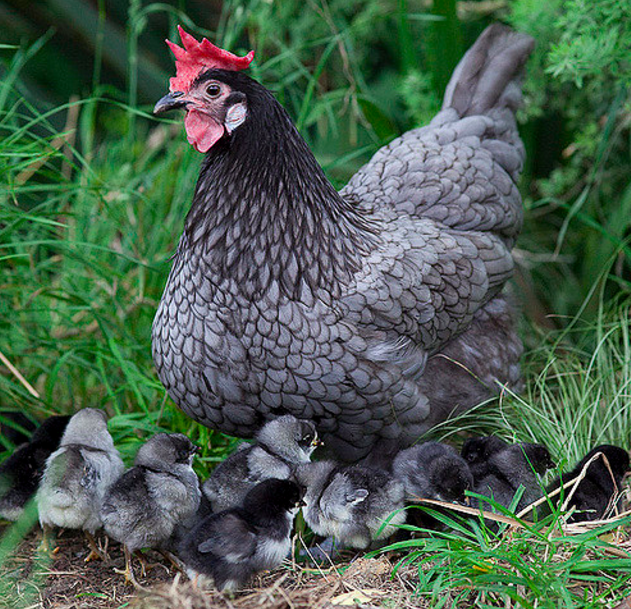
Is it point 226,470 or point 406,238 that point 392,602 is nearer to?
point 226,470

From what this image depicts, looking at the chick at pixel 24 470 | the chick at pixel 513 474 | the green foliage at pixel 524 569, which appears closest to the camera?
the green foliage at pixel 524 569

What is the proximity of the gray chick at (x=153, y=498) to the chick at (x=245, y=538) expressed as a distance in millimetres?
220

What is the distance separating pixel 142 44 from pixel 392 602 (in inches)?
198

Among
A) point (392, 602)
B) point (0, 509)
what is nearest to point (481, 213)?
point (392, 602)

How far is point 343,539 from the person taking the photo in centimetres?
288

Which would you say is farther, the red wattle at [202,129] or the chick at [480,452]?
the chick at [480,452]

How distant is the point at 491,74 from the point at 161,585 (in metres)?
2.76

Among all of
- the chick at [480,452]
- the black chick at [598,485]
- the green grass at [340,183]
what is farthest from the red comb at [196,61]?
the black chick at [598,485]

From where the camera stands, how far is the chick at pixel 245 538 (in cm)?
262

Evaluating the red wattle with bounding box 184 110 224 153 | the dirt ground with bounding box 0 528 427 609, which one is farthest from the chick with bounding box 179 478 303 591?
the red wattle with bounding box 184 110 224 153

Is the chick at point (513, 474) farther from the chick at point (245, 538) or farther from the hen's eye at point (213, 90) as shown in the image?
the hen's eye at point (213, 90)

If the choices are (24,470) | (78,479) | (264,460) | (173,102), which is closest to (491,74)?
(173,102)

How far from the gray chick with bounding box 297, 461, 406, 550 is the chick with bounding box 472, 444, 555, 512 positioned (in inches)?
12.7

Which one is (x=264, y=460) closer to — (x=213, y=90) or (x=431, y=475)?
(x=431, y=475)
